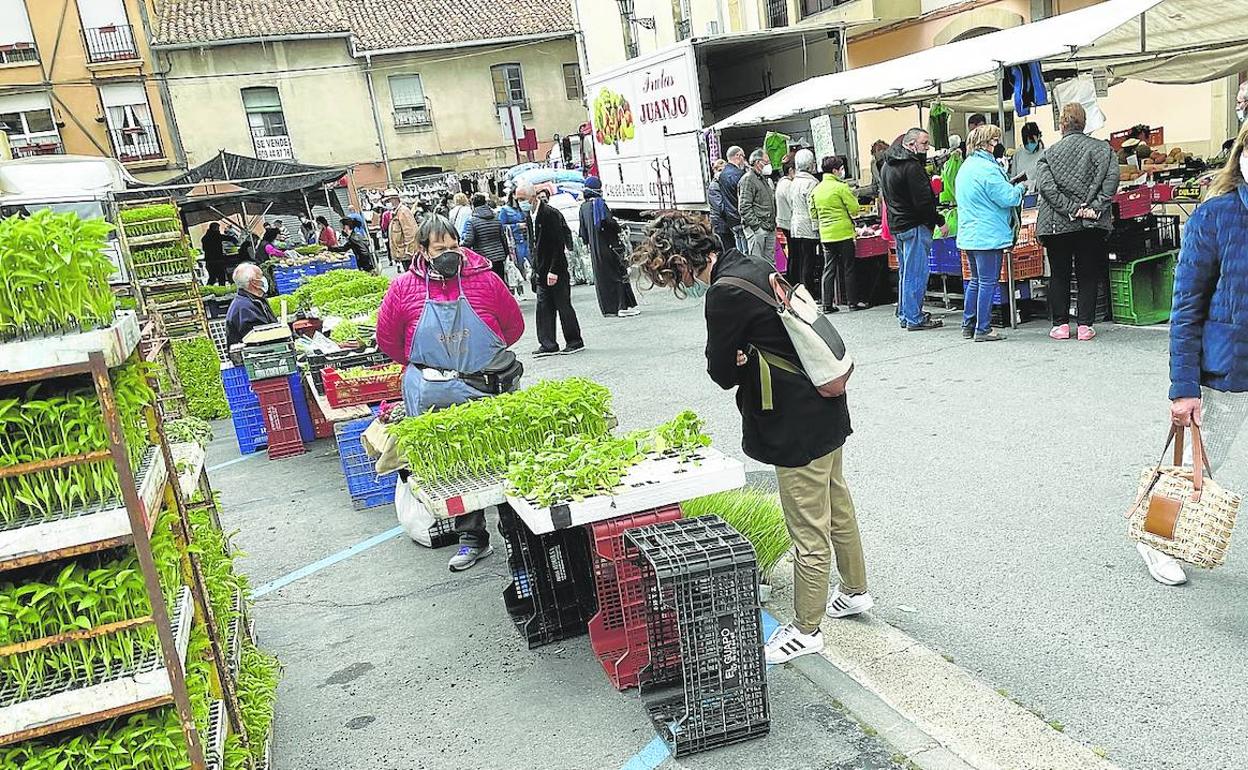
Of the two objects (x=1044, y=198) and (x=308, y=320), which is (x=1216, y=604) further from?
(x=308, y=320)

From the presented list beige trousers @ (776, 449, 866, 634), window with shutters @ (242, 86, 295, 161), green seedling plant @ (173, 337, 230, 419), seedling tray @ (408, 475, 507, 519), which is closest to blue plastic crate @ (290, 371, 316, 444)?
green seedling plant @ (173, 337, 230, 419)

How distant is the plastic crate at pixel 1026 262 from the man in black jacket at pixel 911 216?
0.59 metres

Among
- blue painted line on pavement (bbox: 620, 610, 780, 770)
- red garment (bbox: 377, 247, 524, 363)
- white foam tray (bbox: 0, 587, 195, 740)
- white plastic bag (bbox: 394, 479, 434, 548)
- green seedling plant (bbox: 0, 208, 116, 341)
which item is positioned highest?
green seedling plant (bbox: 0, 208, 116, 341)

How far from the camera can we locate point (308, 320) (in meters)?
9.55

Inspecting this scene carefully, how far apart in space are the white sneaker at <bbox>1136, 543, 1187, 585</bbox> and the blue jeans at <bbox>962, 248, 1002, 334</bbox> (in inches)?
195

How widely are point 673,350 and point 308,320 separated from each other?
3979 millimetres

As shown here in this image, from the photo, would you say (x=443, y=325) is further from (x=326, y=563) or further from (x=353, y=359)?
(x=353, y=359)

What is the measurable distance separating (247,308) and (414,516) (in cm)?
419

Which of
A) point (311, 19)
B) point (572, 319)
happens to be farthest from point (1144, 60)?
point (311, 19)

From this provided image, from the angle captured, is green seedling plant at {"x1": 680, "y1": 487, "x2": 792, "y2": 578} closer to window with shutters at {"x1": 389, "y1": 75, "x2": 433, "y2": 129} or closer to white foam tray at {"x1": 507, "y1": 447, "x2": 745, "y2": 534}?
white foam tray at {"x1": 507, "y1": 447, "x2": 745, "y2": 534}

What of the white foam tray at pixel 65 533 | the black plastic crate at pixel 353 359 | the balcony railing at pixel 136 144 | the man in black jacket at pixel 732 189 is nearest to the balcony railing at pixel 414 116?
the balcony railing at pixel 136 144

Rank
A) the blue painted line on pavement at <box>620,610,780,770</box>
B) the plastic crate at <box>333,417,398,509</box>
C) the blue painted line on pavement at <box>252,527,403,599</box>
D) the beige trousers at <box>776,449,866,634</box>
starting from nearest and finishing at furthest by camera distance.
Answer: the blue painted line on pavement at <box>620,610,780,770</box>, the beige trousers at <box>776,449,866,634</box>, the blue painted line on pavement at <box>252,527,403,599</box>, the plastic crate at <box>333,417,398,509</box>

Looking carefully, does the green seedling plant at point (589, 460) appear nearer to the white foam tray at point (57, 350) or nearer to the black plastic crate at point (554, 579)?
the black plastic crate at point (554, 579)

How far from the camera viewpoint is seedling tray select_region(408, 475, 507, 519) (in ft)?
13.1
